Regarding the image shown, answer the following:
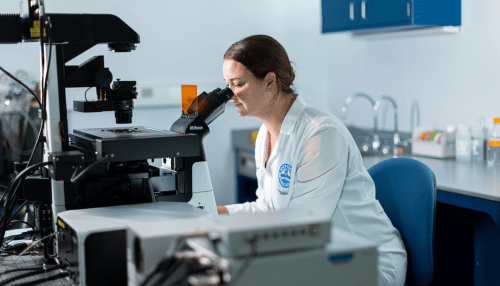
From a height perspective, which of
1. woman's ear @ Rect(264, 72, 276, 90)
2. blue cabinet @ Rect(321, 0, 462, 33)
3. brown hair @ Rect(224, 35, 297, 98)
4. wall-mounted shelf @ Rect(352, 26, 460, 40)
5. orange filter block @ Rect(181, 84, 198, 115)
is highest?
blue cabinet @ Rect(321, 0, 462, 33)

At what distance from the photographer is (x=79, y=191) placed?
121 cm

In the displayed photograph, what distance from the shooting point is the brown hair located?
1.62m

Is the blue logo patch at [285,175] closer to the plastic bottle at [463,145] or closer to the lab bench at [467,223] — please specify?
the lab bench at [467,223]

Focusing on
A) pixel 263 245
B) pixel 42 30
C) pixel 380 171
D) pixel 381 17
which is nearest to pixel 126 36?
pixel 42 30

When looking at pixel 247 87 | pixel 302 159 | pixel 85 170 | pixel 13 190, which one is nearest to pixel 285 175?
pixel 302 159

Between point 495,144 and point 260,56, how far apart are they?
1.51m

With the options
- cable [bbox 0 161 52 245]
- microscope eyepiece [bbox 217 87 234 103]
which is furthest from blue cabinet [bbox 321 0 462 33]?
cable [bbox 0 161 52 245]

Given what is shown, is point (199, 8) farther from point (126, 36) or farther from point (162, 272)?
point (162, 272)

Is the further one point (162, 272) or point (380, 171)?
point (380, 171)

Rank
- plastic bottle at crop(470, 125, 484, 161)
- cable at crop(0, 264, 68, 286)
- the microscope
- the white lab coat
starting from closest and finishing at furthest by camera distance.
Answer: cable at crop(0, 264, 68, 286) → the microscope → the white lab coat → plastic bottle at crop(470, 125, 484, 161)

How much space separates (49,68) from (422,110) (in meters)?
2.45

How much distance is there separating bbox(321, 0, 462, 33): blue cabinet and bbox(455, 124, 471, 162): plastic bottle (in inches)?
23.8

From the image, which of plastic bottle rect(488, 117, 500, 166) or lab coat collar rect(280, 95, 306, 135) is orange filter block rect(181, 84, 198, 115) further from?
plastic bottle rect(488, 117, 500, 166)

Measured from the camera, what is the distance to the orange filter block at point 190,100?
1332 mm
